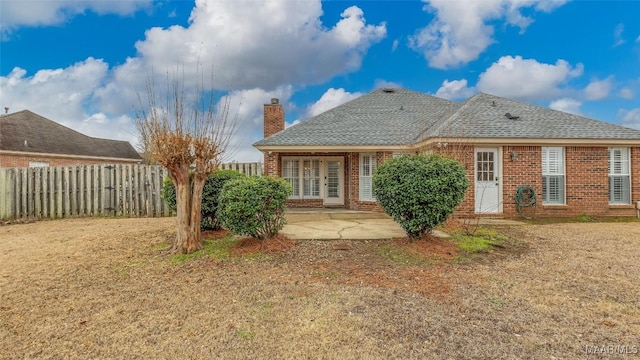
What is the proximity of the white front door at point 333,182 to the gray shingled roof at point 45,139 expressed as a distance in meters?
17.7

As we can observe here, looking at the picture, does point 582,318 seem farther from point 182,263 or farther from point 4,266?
point 4,266

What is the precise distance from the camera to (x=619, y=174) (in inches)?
414

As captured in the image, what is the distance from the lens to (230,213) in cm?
556

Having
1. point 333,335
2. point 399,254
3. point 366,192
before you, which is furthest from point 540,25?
point 333,335

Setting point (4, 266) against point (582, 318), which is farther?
point (4, 266)

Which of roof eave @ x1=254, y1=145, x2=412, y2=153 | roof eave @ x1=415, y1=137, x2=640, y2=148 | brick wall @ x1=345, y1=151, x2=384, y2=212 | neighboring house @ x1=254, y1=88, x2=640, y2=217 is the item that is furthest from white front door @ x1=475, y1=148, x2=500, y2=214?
brick wall @ x1=345, y1=151, x2=384, y2=212

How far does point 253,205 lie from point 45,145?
2137cm

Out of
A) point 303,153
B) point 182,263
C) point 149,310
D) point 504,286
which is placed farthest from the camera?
point 303,153

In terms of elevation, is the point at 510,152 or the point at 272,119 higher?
the point at 272,119

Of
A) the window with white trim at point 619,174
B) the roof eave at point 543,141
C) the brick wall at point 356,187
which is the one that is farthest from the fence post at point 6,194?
the window with white trim at point 619,174

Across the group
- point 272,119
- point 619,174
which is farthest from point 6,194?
point 619,174

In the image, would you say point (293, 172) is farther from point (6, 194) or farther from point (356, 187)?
point (6, 194)

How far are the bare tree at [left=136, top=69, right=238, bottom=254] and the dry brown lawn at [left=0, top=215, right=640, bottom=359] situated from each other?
831 millimetres

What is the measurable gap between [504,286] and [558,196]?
827 centimetres
